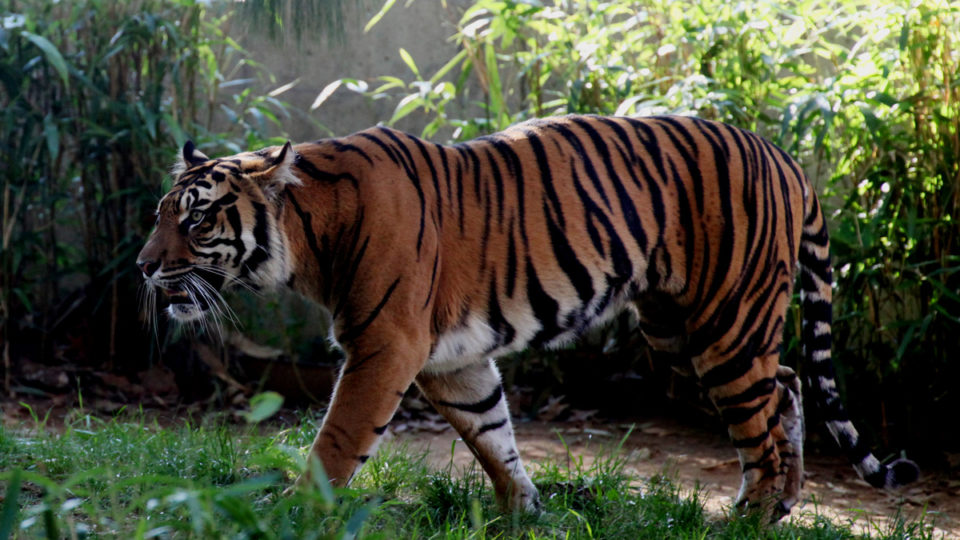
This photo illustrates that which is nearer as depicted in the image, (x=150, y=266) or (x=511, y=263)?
(x=150, y=266)

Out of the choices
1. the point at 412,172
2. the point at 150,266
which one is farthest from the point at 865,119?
the point at 150,266

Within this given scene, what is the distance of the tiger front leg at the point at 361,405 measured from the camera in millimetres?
2840

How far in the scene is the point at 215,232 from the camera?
2.98 meters

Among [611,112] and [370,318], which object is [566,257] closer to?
[370,318]

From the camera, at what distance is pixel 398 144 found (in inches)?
127

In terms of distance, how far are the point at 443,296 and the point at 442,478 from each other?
2.26ft

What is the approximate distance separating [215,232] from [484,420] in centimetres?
111

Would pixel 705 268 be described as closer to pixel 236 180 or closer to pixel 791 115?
pixel 791 115

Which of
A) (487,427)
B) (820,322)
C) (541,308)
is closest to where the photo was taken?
(541,308)

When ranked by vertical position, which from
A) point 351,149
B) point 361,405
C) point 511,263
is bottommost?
point 361,405

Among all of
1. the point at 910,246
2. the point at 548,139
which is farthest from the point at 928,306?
the point at 548,139

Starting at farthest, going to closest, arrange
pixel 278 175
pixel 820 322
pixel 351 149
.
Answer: pixel 820 322 → pixel 351 149 → pixel 278 175

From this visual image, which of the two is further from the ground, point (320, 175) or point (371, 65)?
point (371, 65)

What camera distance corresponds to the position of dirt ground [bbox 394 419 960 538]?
4055 millimetres
